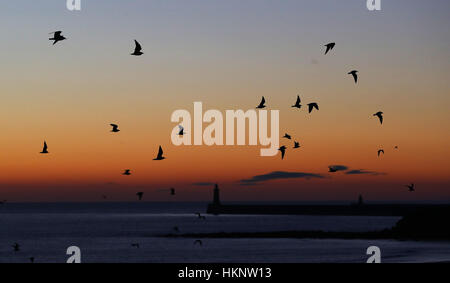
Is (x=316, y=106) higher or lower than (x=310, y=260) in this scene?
higher

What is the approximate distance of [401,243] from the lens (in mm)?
78875

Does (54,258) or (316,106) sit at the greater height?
(316,106)

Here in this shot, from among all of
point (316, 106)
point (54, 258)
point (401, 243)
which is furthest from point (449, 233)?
point (316, 106)

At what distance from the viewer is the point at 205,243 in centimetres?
9225

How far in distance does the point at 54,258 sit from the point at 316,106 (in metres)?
46.6
